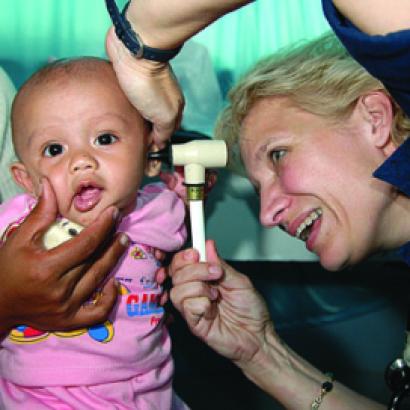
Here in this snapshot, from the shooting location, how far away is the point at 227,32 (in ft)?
6.67

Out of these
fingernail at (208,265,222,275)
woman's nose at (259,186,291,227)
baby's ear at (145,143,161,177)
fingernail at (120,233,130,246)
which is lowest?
fingernail at (208,265,222,275)

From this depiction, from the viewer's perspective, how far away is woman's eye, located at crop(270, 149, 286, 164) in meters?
1.42

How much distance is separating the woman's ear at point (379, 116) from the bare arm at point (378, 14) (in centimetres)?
56

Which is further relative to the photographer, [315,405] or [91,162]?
[315,405]

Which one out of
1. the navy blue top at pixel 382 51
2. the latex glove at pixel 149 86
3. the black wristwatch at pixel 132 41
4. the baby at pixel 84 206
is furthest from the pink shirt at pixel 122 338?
the navy blue top at pixel 382 51

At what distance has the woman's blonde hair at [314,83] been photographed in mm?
1358

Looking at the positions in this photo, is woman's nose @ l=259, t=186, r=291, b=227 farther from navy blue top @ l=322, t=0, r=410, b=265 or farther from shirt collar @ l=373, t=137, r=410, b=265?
navy blue top @ l=322, t=0, r=410, b=265

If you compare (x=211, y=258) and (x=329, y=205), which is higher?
(x=329, y=205)

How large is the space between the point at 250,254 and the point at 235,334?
35 centimetres

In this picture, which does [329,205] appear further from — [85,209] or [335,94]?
[85,209]

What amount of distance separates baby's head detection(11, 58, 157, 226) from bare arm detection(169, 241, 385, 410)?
0.32 m

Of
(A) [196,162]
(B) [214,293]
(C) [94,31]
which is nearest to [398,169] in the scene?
(A) [196,162]

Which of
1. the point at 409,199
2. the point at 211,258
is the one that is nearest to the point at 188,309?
the point at 211,258

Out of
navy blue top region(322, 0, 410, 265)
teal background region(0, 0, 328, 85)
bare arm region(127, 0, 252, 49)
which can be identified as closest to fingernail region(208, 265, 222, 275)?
bare arm region(127, 0, 252, 49)
